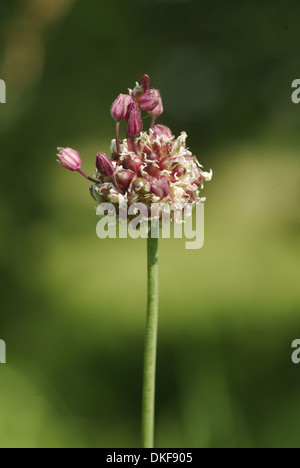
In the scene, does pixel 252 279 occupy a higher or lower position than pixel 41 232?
lower

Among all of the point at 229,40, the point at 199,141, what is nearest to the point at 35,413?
the point at 199,141

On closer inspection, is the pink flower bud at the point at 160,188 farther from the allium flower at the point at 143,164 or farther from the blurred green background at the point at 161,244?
the blurred green background at the point at 161,244

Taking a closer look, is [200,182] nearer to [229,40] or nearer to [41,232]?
[41,232]

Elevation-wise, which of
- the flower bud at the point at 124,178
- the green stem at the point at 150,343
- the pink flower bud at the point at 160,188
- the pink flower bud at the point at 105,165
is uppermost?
the pink flower bud at the point at 105,165

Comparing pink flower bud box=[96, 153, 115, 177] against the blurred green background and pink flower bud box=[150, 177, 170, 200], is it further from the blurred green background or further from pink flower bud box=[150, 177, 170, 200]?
the blurred green background

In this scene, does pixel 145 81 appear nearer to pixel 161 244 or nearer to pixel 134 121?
pixel 134 121

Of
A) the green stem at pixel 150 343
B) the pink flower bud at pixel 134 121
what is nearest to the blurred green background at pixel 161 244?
the green stem at pixel 150 343
